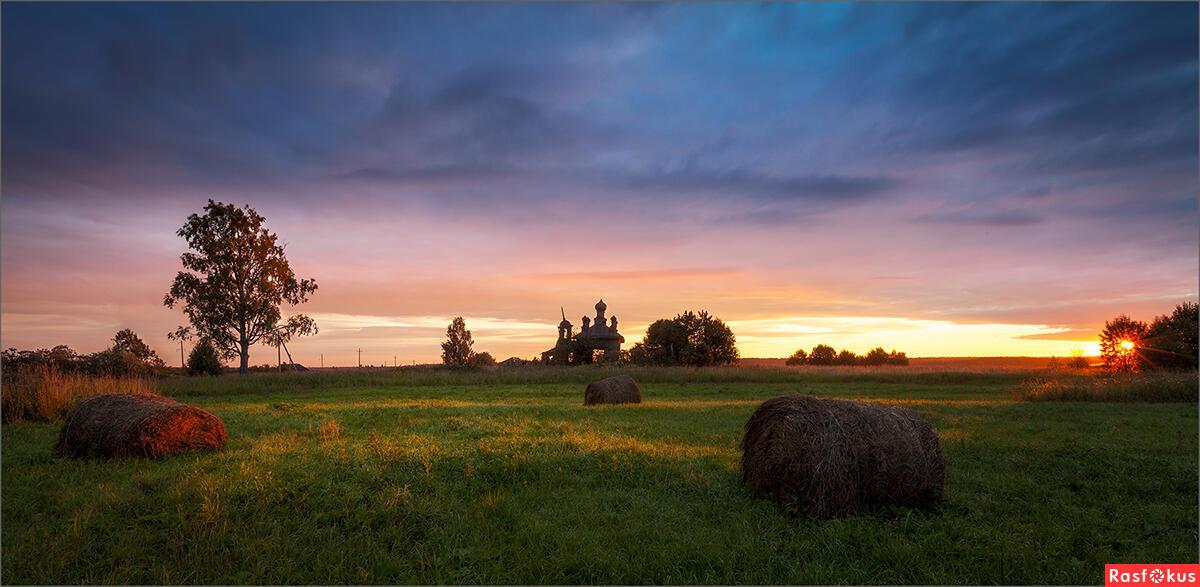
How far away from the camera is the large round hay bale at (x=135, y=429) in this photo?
13.4 m

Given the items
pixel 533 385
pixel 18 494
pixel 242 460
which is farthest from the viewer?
pixel 533 385

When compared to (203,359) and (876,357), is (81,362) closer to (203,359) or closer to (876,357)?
(203,359)

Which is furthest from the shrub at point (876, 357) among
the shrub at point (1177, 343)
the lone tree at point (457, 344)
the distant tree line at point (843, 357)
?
the lone tree at point (457, 344)

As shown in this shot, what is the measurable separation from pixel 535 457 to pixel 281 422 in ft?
35.5

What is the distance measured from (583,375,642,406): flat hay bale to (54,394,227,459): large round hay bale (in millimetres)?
16145

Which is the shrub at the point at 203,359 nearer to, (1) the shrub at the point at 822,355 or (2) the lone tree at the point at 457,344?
(2) the lone tree at the point at 457,344

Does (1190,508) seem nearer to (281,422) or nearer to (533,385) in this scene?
(281,422)

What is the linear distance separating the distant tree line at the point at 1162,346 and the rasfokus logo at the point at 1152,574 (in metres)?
56.6

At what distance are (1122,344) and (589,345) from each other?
54127 millimetres

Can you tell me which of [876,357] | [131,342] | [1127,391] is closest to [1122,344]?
[876,357]

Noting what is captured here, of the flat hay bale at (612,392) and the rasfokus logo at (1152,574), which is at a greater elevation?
the flat hay bale at (612,392)

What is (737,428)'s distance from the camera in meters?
19.0

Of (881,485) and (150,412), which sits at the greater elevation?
(150,412)

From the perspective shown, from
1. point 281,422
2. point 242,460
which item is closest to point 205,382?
point 281,422
